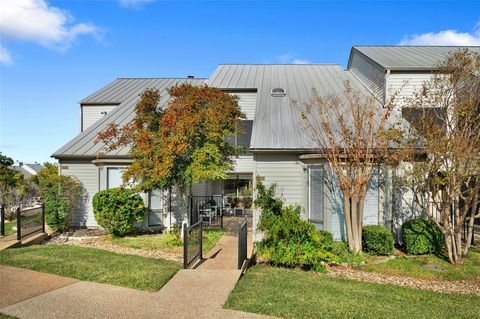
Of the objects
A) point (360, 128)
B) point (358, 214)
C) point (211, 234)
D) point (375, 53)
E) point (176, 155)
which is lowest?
point (211, 234)

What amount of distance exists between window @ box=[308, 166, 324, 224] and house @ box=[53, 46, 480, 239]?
0.10ft

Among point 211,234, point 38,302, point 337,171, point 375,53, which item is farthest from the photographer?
point 375,53

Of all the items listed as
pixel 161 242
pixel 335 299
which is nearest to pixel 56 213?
pixel 161 242

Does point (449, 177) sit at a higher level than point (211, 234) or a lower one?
higher

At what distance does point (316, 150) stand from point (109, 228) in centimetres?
762

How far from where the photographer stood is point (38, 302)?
219 inches

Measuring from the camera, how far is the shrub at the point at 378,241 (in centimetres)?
1017

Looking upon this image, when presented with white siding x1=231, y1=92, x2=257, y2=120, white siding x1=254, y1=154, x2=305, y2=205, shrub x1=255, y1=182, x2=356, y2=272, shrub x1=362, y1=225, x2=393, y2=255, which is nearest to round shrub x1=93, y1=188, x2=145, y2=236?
white siding x1=254, y1=154, x2=305, y2=205

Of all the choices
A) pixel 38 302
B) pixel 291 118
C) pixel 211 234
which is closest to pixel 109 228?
pixel 211 234

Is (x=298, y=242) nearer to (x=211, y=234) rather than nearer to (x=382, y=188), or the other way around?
(x=382, y=188)

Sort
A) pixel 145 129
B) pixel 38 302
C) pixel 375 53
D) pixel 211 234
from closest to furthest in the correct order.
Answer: pixel 38 302 → pixel 145 129 → pixel 211 234 → pixel 375 53

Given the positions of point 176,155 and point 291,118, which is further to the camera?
point 291,118

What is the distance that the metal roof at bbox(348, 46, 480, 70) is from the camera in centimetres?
1552

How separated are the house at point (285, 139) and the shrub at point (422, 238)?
82 centimetres
